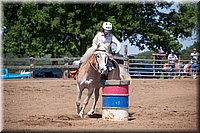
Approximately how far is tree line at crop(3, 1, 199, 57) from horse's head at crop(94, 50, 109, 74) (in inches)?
729

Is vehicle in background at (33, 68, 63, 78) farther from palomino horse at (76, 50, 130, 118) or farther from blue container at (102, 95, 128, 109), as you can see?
blue container at (102, 95, 128, 109)

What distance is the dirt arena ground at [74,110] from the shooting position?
28.5 ft

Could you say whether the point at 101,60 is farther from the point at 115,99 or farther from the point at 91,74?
the point at 115,99

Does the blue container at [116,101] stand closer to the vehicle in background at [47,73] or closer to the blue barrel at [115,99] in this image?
the blue barrel at [115,99]

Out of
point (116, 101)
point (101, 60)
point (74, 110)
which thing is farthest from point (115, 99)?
point (74, 110)

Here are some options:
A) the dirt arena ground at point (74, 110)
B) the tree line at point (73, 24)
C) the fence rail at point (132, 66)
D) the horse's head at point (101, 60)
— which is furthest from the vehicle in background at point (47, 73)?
the horse's head at point (101, 60)

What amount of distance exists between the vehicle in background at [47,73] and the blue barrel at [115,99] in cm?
1554

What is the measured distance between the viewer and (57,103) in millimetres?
13219

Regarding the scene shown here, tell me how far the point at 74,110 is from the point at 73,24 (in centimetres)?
1840

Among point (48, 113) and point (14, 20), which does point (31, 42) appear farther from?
point (48, 113)

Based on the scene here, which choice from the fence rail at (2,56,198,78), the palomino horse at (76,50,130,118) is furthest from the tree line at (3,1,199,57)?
the palomino horse at (76,50,130,118)

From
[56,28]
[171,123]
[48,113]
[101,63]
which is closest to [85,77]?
[101,63]

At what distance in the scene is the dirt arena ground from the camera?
8.67 m

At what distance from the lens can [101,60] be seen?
9680mm
